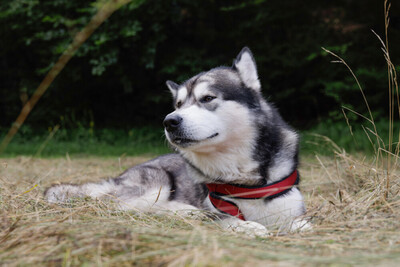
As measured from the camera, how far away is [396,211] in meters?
2.14

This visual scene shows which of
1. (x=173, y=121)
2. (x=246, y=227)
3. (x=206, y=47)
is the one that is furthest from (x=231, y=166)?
(x=206, y=47)

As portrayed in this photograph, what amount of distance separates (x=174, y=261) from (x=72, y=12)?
9205mm

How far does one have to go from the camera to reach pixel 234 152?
286 centimetres

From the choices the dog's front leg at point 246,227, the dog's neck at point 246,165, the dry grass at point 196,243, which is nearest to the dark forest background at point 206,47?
the dog's neck at point 246,165

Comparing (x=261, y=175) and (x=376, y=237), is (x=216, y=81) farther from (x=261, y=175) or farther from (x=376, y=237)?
(x=376, y=237)

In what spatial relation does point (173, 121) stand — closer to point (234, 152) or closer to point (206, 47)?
point (234, 152)

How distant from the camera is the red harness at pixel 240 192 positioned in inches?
106

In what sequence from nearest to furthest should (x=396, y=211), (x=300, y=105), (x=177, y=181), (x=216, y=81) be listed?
(x=396, y=211) → (x=216, y=81) → (x=177, y=181) → (x=300, y=105)

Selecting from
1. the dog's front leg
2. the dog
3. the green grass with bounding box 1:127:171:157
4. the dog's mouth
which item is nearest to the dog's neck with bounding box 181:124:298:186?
the dog

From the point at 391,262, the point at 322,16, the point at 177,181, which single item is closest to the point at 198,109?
the point at 177,181

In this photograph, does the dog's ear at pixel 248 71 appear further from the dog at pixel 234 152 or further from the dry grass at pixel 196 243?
the dry grass at pixel 196 243

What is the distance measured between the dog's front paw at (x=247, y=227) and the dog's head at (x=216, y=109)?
22.4 inches

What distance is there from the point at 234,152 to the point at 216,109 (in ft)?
1.18

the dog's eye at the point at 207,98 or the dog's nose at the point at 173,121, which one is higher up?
the dog's eye at the point at 207,98
